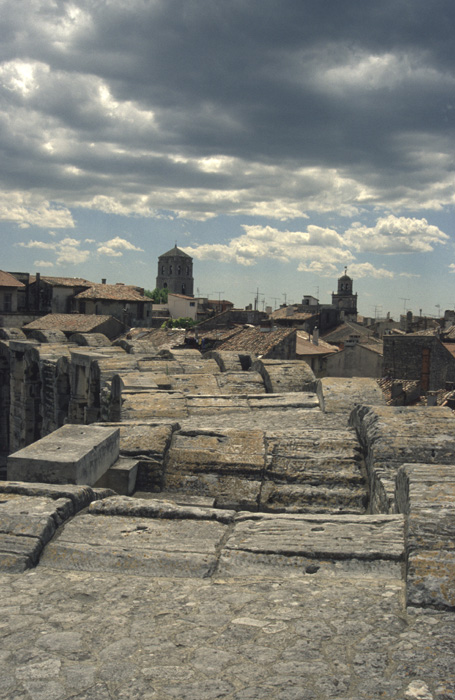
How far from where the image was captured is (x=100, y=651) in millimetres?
2182

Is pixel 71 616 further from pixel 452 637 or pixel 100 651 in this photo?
pixel 452 637

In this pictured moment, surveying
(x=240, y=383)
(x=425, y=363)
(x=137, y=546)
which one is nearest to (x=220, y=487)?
(x=137, y=546)

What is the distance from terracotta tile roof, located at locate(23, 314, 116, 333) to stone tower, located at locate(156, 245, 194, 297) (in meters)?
88.9

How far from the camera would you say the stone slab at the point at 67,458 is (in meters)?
3.94

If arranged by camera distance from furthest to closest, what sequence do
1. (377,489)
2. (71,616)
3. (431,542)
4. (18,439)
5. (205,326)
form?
(205,326) < (18,439) < (377,489) < (431,542) < (71,616)

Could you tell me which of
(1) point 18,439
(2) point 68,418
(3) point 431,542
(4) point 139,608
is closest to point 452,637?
(3) point 431,542

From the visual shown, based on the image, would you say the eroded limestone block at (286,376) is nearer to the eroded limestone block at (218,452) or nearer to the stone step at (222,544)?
the eroded limestone block at (218,452)

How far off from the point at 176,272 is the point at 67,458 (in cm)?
12415

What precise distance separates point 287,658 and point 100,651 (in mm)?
682

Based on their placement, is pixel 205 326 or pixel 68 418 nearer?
pixel 68 418

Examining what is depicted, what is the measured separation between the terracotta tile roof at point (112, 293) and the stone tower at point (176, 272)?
250ft

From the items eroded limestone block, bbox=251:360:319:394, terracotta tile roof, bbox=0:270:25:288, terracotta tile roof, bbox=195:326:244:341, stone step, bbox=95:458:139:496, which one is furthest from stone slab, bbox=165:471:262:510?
terracotta tile roof, bbox=0:270:25:288

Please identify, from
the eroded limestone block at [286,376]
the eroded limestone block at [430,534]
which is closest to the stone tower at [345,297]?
the eroded limestone block at [286,376]

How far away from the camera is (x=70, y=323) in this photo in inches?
1377
